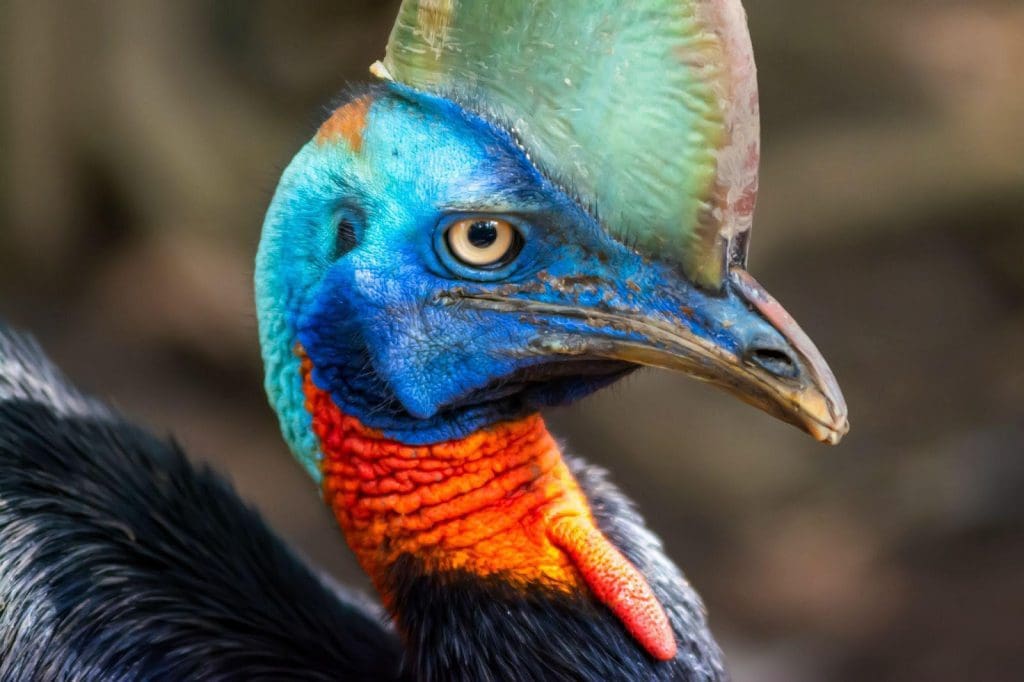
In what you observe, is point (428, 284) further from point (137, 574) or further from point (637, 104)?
point (137, 574)

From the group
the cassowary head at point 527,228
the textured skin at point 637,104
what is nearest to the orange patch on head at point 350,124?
the cassowary head at point 527,228

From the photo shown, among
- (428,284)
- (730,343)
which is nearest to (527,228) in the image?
(428,284)

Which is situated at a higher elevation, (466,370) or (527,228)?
(527,228)

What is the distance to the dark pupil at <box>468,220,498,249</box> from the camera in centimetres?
151

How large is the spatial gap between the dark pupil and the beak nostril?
351 mm

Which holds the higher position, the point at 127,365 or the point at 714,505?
the point at 127,365

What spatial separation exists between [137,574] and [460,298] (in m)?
0.64

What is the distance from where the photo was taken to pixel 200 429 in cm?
405

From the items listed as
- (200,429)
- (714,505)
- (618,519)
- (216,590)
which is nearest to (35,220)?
(200,429)

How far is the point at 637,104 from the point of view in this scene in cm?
139

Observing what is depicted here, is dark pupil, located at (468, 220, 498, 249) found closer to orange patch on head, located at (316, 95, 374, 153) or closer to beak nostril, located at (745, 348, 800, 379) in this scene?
orange patch on head, located at (316, 95, 374, 153)

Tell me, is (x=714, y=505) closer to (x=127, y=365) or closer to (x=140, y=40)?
(x=127, y=365)

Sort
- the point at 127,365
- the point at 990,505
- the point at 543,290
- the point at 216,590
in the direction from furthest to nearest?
1. the point at 127,365
2. the point at 990,505
3. the point at 216,590
4. the point at 543,290

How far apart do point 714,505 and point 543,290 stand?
2.54 metres
